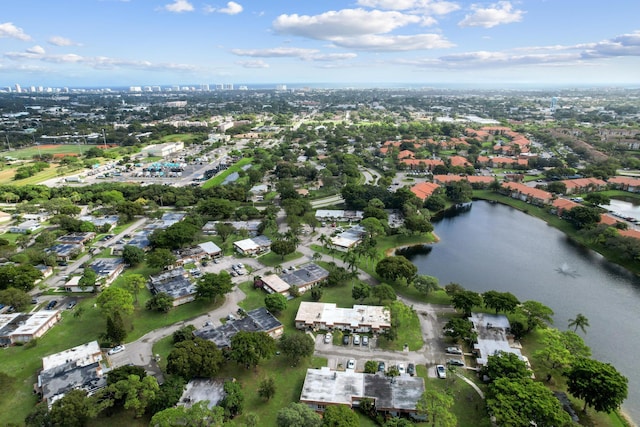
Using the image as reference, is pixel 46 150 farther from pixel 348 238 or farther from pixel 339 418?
pixel 339 418

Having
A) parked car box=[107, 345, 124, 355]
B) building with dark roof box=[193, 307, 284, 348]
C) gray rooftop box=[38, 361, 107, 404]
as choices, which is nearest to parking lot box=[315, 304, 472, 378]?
building with dark roof box=[193, 307, 284, 348]

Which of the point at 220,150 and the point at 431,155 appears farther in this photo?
the point at 220,150

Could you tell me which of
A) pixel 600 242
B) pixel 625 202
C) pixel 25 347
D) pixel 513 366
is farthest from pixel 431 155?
pixel 25 347

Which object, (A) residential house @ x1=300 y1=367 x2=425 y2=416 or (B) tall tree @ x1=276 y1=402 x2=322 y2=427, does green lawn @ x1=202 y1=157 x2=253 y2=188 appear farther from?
(B) tall tree @ x1=276 y1=402 x2=322 y2=427

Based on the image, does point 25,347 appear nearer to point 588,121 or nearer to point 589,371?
point 589,371

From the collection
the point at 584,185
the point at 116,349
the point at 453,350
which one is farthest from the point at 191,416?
the point at 584,185

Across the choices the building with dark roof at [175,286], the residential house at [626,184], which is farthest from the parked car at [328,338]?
the residential house at [626,184]
